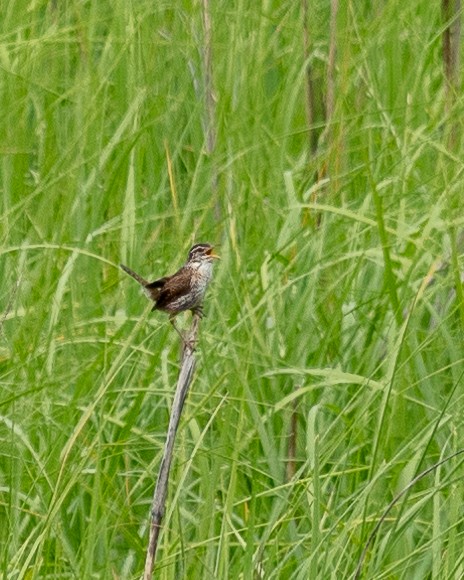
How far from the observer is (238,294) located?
2.98m

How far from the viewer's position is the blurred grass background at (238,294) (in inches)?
96.1

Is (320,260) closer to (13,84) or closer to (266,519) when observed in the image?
(266,519)

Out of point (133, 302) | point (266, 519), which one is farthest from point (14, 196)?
point (266, 519)

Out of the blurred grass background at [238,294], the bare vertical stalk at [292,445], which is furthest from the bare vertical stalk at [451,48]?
the bare vertical stalk at [292,445]

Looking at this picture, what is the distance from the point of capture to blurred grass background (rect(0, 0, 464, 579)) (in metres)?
2.44

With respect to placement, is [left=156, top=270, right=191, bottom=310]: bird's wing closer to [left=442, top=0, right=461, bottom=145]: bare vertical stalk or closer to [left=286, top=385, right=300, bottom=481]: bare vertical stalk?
[left=286, top=385, right=300, bottom=481]: bare vertical stalk

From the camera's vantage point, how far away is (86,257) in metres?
3.36

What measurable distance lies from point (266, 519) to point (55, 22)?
2226 millimetres

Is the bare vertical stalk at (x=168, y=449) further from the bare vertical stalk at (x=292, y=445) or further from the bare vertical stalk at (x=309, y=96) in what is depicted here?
the bare vertical stalk at (x=309, y=96)

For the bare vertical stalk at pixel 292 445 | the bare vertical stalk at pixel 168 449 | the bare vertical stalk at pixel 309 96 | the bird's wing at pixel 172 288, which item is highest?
the bare vertical stalk at pixel 309 96

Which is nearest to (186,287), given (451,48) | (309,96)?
(451,48)

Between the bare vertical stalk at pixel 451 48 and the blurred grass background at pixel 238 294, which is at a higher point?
the bare vertical stalk at pixel 451 48

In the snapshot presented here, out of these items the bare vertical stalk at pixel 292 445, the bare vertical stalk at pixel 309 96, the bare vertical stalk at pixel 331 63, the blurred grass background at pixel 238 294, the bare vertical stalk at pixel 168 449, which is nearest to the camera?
the bare vertical stalk at pixel 168 449

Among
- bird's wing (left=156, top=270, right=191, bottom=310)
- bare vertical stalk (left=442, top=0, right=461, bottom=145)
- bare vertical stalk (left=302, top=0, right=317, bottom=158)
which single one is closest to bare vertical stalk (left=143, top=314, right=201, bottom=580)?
bird's wing (left=156, top=270, right=191, bottom=310)
